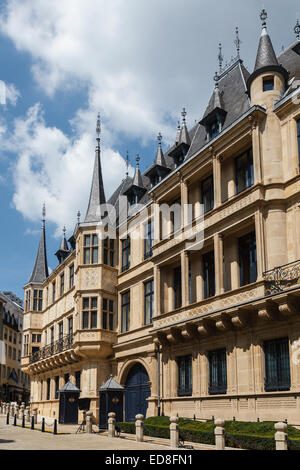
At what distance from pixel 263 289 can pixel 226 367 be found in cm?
459

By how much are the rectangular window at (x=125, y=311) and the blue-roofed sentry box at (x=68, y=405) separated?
5450 mm

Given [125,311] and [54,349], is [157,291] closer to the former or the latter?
[125,311]

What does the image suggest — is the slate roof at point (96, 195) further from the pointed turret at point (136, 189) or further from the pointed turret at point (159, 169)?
the pointed turret at point (159, 169)

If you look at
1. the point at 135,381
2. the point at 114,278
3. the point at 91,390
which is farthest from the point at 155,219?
the point at 91,390

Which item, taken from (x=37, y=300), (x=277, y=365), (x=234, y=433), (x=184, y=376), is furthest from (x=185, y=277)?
(x=37, y=300)

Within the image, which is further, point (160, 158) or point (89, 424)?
point (160, 158)

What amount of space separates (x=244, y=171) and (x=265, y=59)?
5.11 m

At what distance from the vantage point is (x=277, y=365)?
856 inches

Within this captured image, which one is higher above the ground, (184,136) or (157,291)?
(184,136)

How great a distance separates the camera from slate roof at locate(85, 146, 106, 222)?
38.1 metres

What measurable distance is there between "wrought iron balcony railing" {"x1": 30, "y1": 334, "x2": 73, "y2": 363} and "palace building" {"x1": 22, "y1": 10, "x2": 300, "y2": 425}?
28.7 inches

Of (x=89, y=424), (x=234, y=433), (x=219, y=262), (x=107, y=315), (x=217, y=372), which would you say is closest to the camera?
(x=234, y=433)

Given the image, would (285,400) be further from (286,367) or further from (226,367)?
(226,367)

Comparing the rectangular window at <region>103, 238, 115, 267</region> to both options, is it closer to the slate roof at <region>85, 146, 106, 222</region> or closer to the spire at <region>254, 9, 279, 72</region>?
the slate roof at <region>85, 146, 106, 222</region>
